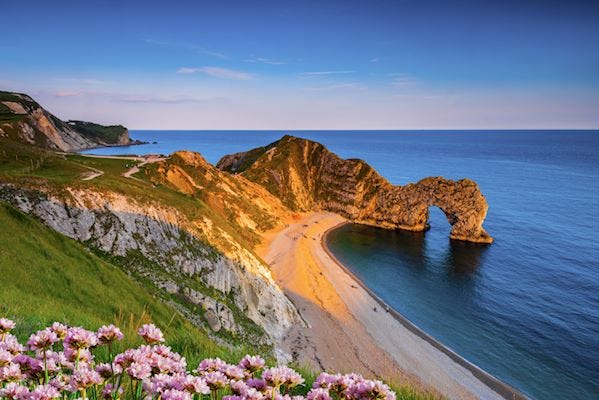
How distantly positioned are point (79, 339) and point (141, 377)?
1324 mm

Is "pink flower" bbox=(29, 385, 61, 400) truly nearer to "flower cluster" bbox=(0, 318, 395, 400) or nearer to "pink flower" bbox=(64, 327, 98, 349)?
"flower cluster" bbox=(0, 318, 395, 400)

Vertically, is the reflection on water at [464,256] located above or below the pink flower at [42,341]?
below

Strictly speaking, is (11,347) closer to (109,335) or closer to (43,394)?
(109,335)

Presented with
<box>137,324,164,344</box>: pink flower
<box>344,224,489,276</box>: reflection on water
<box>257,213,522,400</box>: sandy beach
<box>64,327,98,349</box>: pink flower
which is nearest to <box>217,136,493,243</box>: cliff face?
<box>344,224,489,276</box>: reflection on water

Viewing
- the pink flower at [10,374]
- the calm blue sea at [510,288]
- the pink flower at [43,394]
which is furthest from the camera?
the calm blue sea at [510,288]

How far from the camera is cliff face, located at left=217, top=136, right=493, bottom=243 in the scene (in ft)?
405

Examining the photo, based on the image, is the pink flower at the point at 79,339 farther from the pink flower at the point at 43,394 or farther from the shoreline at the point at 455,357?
the shoreline at the point at 455,357

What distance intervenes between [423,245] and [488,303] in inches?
1633

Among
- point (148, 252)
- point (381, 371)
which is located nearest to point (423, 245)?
point (381, 371)

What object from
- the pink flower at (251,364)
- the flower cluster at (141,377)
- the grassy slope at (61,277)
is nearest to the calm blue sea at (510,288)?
the grassy slope at (61,277)

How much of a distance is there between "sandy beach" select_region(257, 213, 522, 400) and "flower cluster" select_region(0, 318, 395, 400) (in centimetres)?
2985

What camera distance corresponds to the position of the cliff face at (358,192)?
123375 mm

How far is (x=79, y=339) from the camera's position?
14.7 feet

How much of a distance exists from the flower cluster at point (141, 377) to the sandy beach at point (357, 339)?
29.9 m
